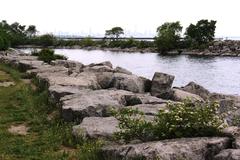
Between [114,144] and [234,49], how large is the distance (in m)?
107

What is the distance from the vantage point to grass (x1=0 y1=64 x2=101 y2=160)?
10508 millimetres

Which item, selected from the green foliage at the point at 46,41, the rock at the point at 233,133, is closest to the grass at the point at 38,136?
the rock at the point at 233,133

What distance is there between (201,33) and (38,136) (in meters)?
117

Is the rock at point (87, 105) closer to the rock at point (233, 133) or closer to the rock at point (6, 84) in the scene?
the rock at point (233, 133)

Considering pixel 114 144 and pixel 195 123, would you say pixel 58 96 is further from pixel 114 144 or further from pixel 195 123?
pixel 195 123

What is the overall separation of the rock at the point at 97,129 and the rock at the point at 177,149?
200 cm

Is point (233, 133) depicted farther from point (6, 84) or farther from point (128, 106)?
point (6, 84)

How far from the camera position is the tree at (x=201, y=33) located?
410 ft

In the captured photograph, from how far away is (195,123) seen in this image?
9.45m

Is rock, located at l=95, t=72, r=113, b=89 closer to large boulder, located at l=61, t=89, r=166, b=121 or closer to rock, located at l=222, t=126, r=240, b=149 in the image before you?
large boulder, located at l=61, t=89, r=166, b=121

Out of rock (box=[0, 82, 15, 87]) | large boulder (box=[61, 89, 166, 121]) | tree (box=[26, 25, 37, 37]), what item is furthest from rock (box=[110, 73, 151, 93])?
tree (box=[26, 25, 37, 37])

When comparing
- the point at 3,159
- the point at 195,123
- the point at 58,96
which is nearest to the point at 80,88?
the point at 58,96

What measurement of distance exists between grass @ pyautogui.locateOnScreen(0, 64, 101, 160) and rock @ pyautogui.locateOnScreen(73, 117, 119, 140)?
24 cm

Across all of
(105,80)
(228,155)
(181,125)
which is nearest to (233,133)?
(181,125)
